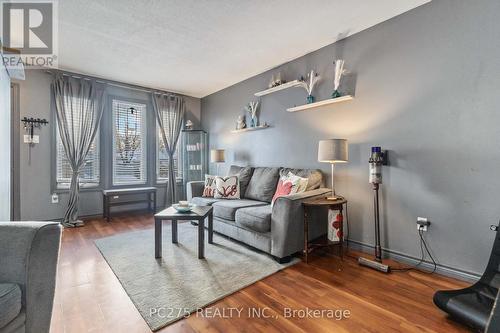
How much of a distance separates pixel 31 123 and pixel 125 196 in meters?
1.86

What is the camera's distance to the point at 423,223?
7.50ft

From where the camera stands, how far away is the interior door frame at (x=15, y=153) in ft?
11.6

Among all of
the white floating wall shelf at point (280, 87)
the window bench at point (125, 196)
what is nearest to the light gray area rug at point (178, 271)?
the window bench at point (125, 196)

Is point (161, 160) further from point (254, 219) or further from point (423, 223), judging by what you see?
point (423, 223)

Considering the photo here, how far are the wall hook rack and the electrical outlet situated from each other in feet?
17.7

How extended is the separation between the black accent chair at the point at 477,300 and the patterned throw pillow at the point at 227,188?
2.61 m

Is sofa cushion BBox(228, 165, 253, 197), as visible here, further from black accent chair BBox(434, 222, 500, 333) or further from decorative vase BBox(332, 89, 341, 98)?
black accent chair BBox(434, 222, 500, 333)

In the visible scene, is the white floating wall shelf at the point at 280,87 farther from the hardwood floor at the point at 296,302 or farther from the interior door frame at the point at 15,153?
the interior door frame at the point at 15,153

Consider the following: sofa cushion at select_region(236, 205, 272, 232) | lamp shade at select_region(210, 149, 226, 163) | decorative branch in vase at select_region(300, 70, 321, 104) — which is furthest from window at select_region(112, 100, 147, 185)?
decorative branch in vase at select_region(300, 70, 321, 104)

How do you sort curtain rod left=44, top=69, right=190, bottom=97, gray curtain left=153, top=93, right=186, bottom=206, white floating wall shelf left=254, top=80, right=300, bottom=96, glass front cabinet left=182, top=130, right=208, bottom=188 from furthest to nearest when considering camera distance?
glass front cabinet left=182, top=130, right=208, bottom=188
gray curtain left=153, top=93, right=186, bottom=206
curtain rod left=44, top=69, right=190, bottom=97
white floating wall shelf left=254, top=80, right=300, bottom=96

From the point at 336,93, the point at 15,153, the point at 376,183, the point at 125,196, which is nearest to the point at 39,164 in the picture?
the point at 15,153

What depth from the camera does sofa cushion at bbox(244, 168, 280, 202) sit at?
11.2 feet

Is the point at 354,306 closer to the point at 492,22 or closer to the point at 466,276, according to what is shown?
the point at 466,276

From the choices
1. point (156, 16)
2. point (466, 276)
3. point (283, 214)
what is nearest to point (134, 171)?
point (156, 16)
